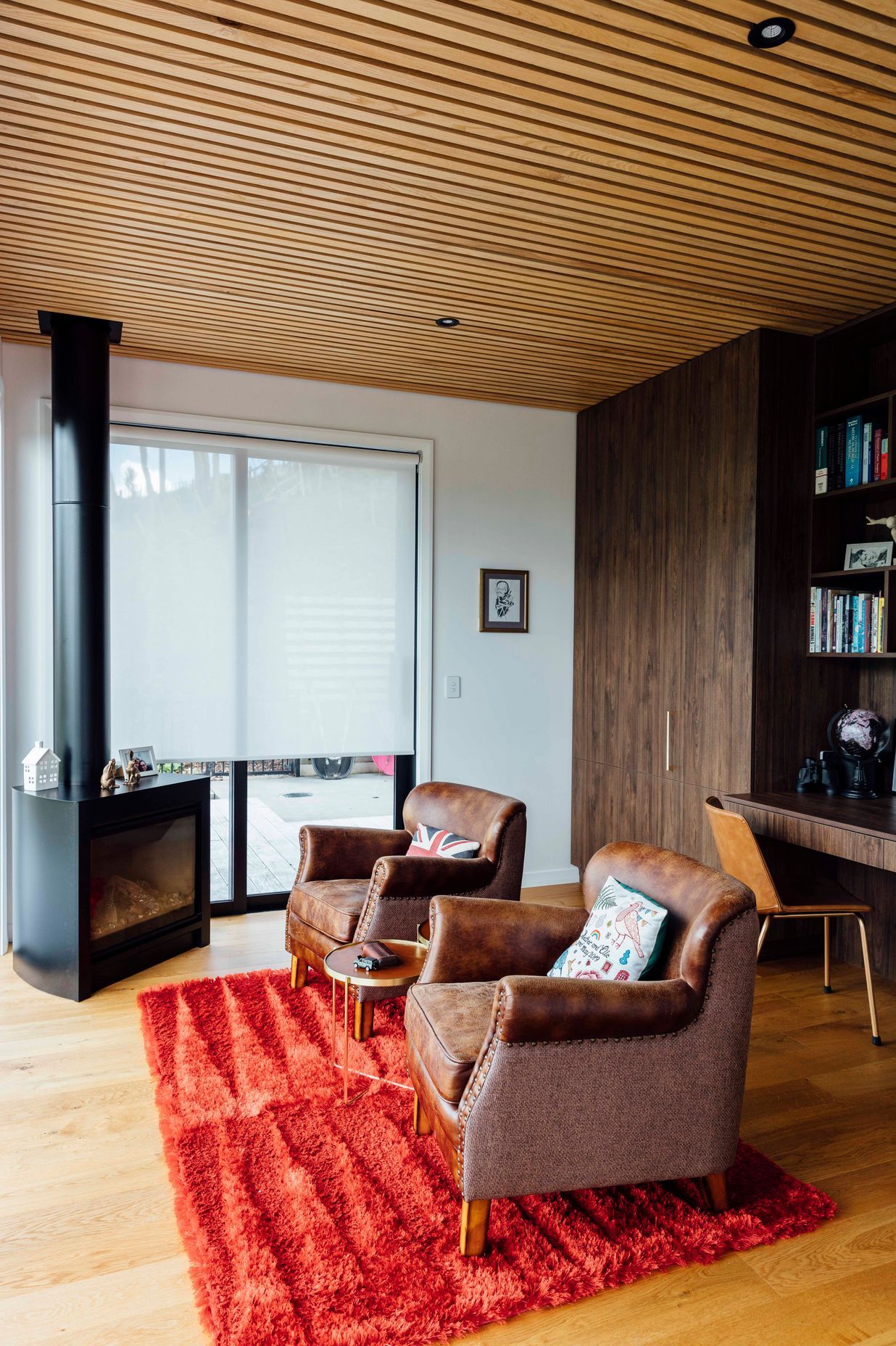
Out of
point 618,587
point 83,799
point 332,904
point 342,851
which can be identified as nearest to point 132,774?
point 83,799

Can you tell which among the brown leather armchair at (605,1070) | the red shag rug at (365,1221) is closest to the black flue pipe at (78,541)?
the red shag rug at (365,1221)

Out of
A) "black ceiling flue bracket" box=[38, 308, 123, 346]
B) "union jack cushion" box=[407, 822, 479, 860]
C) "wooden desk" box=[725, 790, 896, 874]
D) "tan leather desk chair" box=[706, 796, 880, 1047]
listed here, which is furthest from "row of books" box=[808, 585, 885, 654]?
"black ceiling flue bracket" box=[38, 308, 123, 346]

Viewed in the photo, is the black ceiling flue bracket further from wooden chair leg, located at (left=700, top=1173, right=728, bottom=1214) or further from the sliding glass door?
wooden chair leg, located at (left=700, top=1173, right=728, bottom=1214)

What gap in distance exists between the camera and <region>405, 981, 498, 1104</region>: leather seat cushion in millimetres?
2000

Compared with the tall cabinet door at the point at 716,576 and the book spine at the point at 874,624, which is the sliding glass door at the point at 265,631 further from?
the book spine at the point at 874,624

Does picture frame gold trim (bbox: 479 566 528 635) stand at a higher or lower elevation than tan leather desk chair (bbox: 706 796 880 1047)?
higher

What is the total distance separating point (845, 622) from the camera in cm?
368

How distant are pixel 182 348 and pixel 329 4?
7.84 ft

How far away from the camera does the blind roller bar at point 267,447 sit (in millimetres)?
4176

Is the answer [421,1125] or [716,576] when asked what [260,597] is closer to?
[716,576]

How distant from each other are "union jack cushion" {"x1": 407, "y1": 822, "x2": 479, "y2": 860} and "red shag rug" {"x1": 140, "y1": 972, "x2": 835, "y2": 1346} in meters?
0.83

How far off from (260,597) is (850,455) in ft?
9.02

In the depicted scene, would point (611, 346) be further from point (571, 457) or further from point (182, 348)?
point (182, 348)

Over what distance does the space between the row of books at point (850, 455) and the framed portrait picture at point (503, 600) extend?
1675mm
